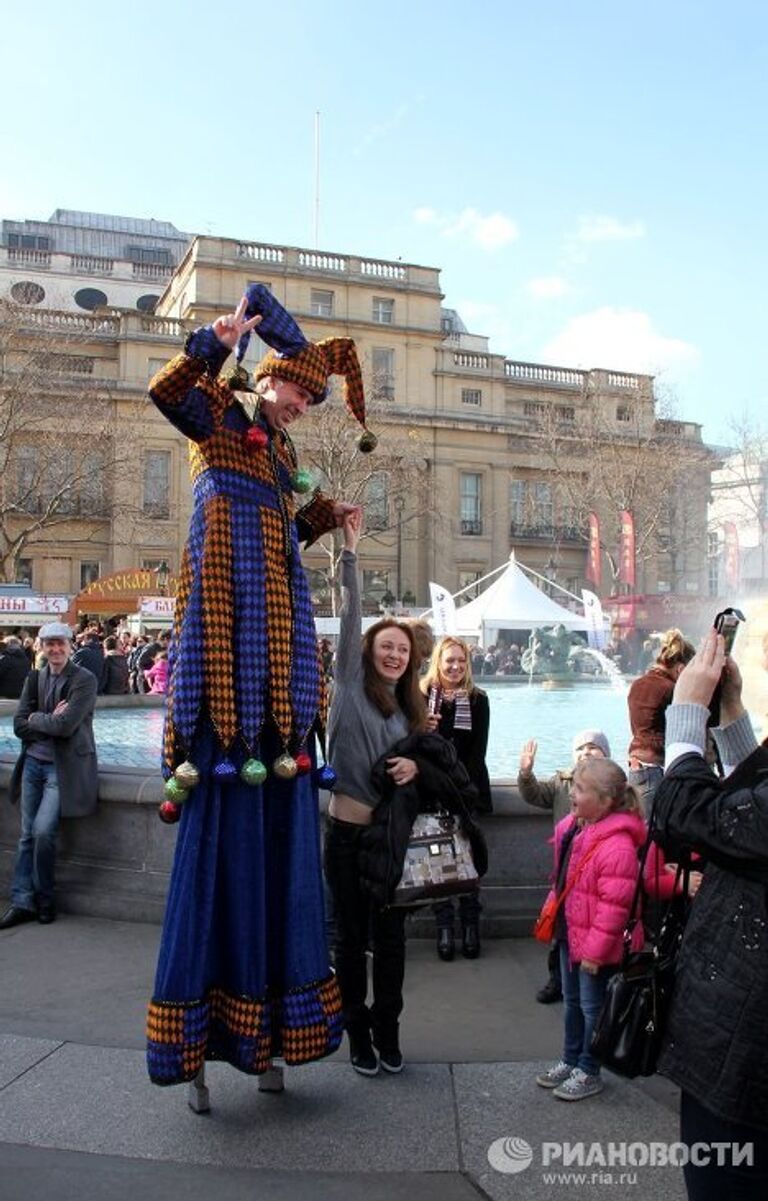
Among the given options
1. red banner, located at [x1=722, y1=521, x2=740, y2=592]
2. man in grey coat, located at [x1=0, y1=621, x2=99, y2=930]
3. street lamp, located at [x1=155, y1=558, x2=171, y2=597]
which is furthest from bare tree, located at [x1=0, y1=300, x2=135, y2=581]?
man in grey coat, located at [x1=0, y1=621, x2=99, y2=930]

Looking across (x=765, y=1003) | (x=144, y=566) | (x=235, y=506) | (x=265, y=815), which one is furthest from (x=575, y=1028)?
(x=144, y=566)

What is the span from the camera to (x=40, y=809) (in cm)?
579

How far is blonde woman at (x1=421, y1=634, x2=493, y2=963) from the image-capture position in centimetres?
516

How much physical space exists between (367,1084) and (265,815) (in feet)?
3.52

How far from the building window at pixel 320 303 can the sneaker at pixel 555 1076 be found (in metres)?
46.4

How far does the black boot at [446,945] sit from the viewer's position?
16.8ft

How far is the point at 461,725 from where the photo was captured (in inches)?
216

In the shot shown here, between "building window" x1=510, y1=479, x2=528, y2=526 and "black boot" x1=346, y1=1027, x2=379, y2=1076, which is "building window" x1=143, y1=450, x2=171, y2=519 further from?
"black boot" x1=346, y1=1027, x2=379, y2=1076

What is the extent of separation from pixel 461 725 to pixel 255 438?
2536mm

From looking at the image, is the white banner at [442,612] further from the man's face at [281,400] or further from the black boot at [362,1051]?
the man's face at [281,400]

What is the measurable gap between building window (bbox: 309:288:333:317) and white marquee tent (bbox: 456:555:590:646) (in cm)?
2525

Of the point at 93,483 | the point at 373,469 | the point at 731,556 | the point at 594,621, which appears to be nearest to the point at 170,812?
the point at 731,556

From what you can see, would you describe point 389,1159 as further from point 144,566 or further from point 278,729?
point 144,566

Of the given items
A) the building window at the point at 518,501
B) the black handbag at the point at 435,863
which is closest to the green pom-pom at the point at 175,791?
the black handbag at the point at 435,863
